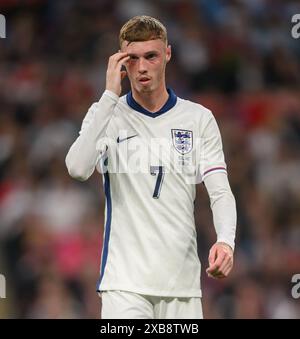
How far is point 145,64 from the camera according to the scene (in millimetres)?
4805

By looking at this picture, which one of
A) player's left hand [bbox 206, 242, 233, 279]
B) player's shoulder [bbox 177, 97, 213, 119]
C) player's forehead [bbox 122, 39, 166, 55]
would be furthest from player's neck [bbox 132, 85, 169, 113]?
player's left hand [bbox 206, 242, 233, 279]

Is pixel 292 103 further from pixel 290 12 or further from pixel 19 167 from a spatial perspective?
pixel 19 167

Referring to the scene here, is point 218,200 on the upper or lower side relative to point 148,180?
lower

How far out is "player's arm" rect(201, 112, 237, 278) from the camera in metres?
4.41

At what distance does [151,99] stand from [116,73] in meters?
0.29

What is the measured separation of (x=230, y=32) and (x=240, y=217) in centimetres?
273

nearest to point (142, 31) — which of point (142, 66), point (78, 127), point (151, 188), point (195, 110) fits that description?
point (142, 66)

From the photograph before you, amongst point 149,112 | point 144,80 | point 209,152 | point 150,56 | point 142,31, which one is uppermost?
point 142,31

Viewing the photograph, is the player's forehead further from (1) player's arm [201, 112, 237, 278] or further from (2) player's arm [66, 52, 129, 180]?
(1) player's arm [201, 112, 237, 278]

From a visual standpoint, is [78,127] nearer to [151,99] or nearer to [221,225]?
[151,99]

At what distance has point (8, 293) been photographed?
792 cm

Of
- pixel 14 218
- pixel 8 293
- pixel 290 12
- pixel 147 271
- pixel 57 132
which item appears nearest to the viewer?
pixel 147 271
